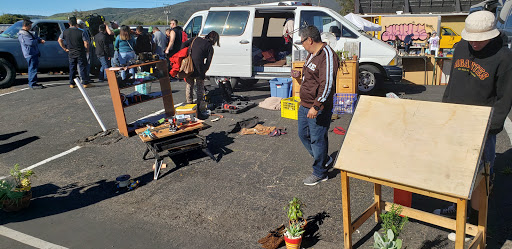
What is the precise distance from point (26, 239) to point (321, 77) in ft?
12.2

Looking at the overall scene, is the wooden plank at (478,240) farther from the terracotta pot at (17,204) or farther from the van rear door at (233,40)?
the van rear door at (233,40)

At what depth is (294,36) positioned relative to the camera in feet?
30.8

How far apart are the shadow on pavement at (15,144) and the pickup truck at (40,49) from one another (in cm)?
607

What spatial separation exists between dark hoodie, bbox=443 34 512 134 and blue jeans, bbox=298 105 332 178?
1.49 m

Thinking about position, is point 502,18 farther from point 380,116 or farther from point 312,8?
point 380,116

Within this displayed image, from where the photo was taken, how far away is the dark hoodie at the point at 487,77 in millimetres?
3236

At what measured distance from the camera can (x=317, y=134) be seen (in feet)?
15.1

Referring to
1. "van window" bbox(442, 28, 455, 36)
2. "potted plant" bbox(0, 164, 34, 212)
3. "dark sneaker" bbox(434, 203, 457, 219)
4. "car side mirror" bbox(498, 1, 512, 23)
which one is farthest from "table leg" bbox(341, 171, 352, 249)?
"van window" bbox(442, 28, 455, 36)

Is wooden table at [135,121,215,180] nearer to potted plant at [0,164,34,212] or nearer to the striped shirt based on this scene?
potted plant at [0,164,34,212]

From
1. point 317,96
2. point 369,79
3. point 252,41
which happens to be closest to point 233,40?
point 252,41

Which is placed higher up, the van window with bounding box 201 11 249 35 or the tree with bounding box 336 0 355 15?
the tree with bounding box 336 0 355 15

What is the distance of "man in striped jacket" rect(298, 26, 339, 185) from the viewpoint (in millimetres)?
4324

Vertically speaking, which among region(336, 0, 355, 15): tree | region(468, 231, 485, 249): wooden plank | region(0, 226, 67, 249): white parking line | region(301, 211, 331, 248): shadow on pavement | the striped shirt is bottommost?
region(301, 211, 331, 248): shadow on pavement

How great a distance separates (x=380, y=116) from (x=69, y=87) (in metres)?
11.4
